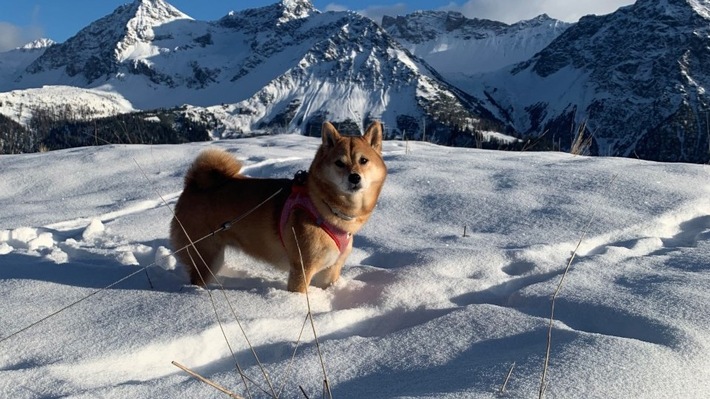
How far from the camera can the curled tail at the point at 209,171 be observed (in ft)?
15.7

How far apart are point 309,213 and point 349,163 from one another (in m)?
0.48

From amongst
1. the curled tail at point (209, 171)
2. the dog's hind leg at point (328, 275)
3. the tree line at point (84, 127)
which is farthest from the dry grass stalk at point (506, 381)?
the tree line at point (84, 127)

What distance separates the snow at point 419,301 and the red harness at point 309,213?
35 centimetres

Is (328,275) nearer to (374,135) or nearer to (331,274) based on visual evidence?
(331,274)

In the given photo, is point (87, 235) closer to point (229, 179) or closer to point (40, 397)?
point (229, 179)

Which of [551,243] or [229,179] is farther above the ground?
[229,179]

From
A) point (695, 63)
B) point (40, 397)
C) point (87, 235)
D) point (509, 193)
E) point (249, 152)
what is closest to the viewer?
point (40, 397)

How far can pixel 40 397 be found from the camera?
2.43 meters

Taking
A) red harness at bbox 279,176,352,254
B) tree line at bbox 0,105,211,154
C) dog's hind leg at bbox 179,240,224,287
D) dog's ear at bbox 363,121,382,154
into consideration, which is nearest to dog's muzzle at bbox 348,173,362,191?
red harness at bbox 279,176,352,254

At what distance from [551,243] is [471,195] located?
1.72 metres

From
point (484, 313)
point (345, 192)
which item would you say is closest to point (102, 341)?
point (345, 192)

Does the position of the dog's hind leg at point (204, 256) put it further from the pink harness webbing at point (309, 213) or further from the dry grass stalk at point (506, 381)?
the dry grass stalk at point (506, 381)

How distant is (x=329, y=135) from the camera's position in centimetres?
440

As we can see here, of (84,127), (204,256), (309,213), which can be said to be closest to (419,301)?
(309,213)
